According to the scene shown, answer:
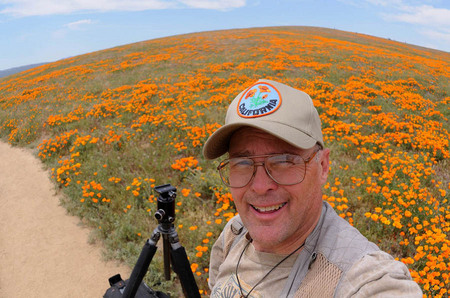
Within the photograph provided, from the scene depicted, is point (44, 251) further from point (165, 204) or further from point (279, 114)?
point (279, 114)

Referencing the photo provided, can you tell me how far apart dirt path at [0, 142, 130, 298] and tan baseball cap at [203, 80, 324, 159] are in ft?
11.8

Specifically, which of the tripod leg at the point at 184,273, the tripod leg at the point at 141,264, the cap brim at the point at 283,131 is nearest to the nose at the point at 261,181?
the cap brim at the point at 283,131

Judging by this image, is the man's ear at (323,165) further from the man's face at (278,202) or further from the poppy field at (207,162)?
the poppy field at (207,162)

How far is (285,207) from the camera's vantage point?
1631mm

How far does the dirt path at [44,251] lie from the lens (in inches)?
160

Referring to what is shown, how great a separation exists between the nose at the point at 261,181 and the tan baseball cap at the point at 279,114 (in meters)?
0.28

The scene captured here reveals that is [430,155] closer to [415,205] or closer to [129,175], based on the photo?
[415,205]

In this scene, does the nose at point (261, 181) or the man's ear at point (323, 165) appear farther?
the man's ear at point (323, 165)

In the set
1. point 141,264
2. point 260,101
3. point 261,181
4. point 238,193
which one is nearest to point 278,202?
point 261,181

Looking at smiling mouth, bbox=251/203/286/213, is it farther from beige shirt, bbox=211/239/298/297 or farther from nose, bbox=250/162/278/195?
beige shirt, bbox=211/239/298/297

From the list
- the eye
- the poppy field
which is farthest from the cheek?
the poppy field

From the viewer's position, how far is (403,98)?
9.91 m

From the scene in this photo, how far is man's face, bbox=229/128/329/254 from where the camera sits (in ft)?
5.29

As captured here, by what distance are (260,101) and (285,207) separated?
657 millimetres
